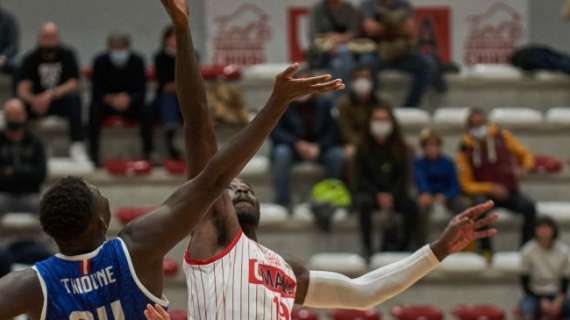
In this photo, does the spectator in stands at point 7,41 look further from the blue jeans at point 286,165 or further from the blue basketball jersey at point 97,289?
the blue basketball jersey at point 97,289

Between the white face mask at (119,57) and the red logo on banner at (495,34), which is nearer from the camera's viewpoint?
the white face mask at (119,57)

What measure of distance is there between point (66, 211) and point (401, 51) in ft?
30.9

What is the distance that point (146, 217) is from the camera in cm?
394

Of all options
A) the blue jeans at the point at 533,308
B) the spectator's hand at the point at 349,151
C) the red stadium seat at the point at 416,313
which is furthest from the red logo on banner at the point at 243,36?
the blue jeans at the point at 533,308

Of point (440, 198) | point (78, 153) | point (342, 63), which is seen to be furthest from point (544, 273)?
point (78, 153)

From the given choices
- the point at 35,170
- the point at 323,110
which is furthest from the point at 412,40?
the point at 35,170

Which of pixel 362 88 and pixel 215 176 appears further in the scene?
pixel 362 88

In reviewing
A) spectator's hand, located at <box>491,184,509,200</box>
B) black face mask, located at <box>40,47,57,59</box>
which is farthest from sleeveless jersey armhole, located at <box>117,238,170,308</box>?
black face mask, located at <box>40,47,57,59</box>

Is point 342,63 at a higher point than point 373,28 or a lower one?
lower

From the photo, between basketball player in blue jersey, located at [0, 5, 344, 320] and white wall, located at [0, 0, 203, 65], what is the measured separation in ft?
37.7

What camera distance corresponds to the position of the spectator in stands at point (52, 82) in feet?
40.7

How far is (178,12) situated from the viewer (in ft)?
13.2

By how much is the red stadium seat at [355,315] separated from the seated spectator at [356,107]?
1.74 meters

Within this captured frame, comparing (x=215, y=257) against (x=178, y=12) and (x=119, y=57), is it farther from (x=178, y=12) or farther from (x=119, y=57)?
(x=119, y=57)
